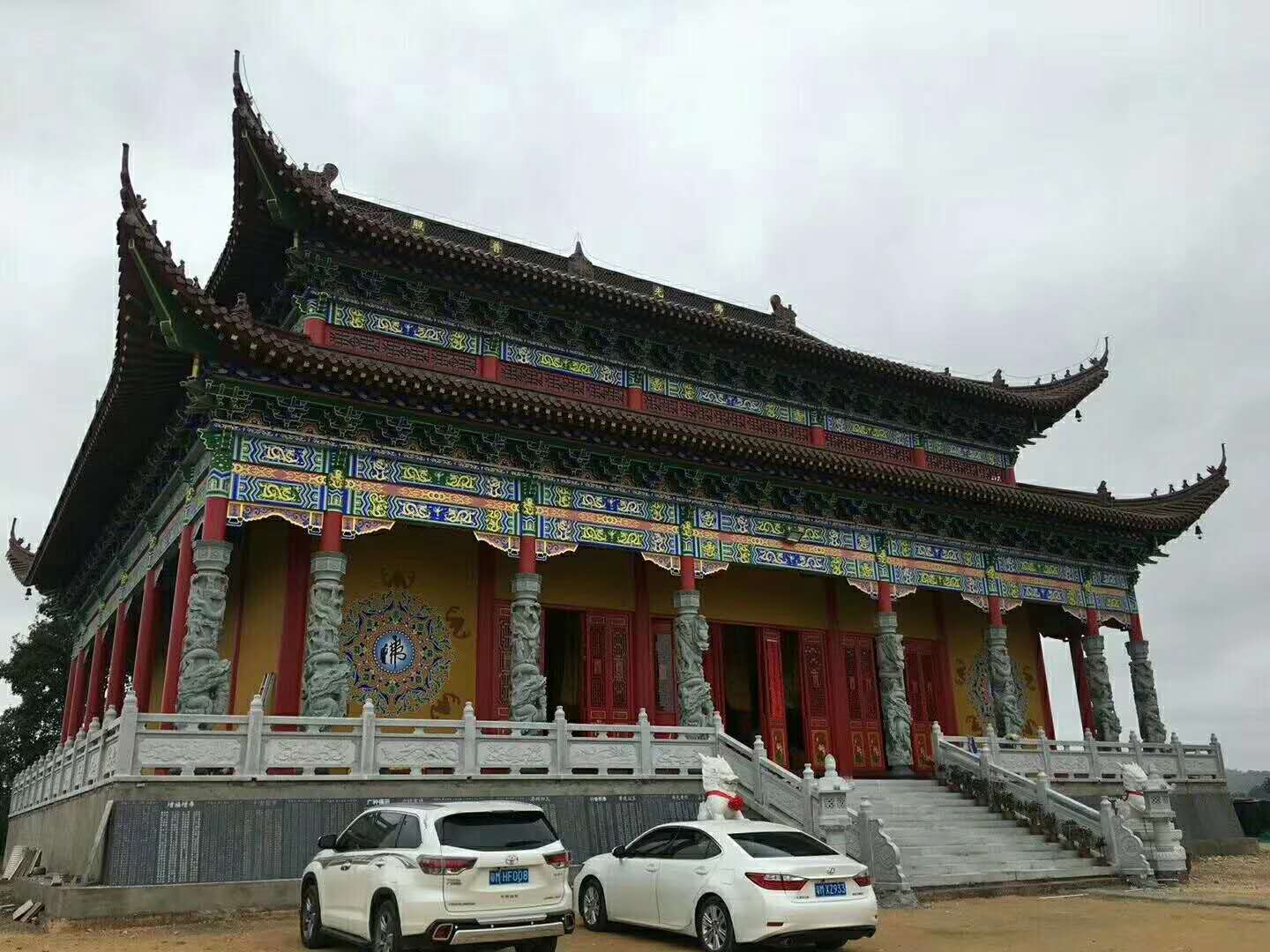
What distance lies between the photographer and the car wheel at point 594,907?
10.8 m

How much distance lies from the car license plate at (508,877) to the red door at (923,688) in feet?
50.9

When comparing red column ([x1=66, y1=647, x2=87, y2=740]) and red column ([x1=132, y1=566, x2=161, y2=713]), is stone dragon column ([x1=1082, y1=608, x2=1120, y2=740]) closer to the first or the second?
red column ([x1=132, y1=566, x2=161, y2=713])

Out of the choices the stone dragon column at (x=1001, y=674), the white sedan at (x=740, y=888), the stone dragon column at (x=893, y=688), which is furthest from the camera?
the stone dragon column at (x=1001, y=674)

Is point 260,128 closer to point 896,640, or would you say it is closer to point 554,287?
point 554,287

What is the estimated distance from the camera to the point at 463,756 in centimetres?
1387

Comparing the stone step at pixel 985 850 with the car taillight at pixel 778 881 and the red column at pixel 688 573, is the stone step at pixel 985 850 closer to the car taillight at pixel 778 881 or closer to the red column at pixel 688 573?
the red column at pixel 688 573

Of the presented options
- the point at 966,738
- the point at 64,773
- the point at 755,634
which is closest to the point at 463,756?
the point at 64,773

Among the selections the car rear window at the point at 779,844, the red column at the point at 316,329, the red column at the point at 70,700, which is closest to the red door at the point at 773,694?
A: the car rear window at the point at 779,844

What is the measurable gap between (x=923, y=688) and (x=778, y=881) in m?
15.2

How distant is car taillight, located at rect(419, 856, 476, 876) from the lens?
8.00 m

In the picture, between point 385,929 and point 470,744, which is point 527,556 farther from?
point 385,929

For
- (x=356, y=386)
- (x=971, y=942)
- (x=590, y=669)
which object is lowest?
(x=971, y=942)

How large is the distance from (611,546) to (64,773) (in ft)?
29.8

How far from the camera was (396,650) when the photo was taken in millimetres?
17031
